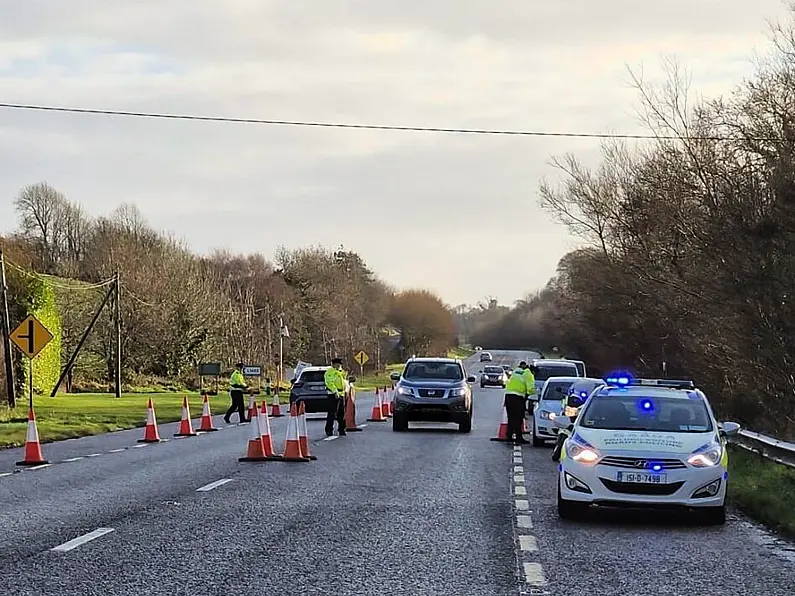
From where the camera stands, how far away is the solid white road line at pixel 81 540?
10031mm

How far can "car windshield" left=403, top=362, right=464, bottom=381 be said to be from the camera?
2952 cm

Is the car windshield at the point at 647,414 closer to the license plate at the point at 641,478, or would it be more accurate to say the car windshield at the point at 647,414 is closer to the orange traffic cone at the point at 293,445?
the license plate at the point at 641,478

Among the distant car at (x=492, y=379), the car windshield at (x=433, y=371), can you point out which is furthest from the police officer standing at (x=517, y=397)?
the distant car at (x=492, y=379)

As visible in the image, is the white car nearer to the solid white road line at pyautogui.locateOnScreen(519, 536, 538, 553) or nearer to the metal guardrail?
the metal guardrail

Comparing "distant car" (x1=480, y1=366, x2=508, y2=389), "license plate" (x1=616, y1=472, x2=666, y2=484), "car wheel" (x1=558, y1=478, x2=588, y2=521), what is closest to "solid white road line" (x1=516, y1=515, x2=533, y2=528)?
"car wheel" (x1=558, y1=478, x2=588, y2=521)

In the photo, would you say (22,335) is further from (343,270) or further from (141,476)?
(343,270)

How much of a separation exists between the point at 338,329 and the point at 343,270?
37.8 ft

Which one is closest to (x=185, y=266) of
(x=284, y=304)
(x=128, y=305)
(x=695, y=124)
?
(x=128, y=305)

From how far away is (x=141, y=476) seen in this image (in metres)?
16.9

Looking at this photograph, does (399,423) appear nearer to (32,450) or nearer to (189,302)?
(32,450)

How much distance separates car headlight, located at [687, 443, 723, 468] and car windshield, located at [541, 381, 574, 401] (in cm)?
1230

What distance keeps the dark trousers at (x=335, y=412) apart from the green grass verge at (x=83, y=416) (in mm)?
5959

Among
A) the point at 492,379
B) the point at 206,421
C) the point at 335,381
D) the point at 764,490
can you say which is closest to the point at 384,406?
the point at 206,421

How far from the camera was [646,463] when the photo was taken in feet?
40.0
